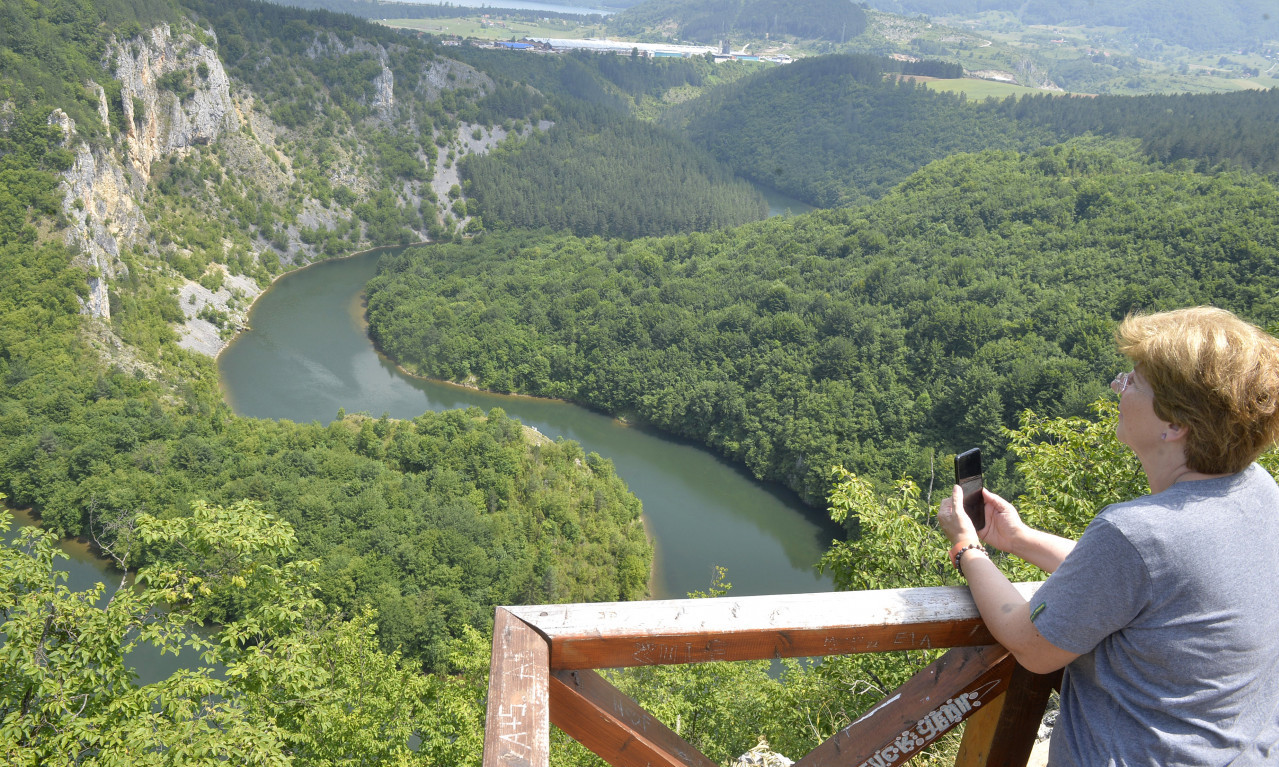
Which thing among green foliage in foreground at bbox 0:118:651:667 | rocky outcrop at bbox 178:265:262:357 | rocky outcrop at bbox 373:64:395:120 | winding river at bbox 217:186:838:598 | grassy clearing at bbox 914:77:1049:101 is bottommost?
winding river at bbox 217:186:838:598

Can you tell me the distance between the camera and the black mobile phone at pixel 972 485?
2.55 meters

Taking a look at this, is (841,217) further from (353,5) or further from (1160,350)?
(353,5)

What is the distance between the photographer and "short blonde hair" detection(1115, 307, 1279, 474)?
71.7 inches

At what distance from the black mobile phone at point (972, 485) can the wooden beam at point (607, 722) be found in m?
1.22

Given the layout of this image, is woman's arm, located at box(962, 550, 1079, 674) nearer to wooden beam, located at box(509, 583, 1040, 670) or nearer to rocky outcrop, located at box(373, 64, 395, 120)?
wooden beam, located at box(509, 583, 1040, 670)

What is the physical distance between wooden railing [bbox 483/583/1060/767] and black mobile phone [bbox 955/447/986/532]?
1.17 ft

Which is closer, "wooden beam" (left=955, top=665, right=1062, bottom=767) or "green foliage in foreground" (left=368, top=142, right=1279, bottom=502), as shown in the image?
"wooden beam" (left=955, top=665, right=1062, bottom=767)

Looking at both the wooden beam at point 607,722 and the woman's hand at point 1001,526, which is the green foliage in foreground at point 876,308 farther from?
the wooden beam at point 607,722

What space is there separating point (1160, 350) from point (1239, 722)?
881 mm

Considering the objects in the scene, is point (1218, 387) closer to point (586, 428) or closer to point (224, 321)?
Result: point (586, 428)

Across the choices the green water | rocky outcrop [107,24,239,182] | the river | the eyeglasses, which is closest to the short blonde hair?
the eyeglasses

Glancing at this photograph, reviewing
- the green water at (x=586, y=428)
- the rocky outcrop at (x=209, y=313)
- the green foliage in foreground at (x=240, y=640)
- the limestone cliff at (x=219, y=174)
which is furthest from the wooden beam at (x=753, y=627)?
the rocky outcrop at (x=209, y=313)

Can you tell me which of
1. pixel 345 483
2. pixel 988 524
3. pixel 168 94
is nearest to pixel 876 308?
pixel 345 483

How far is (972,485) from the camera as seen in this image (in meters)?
2.59
